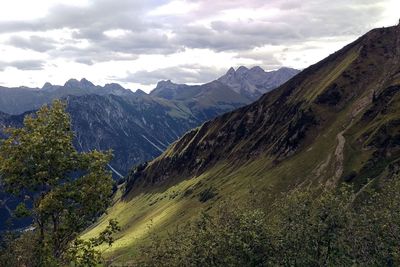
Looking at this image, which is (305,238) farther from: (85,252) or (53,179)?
(53,179)

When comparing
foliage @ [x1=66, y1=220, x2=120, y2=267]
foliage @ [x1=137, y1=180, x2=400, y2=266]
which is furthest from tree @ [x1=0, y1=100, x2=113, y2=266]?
foliage @ [x1=137, y1=180, x2=400, y2=266]

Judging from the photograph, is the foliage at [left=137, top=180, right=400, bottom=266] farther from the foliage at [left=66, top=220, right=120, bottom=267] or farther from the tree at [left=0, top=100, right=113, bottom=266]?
the tree at [left=0, top=100, right=113, bottom=266]

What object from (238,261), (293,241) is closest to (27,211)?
(238,261)

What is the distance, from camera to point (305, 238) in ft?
265

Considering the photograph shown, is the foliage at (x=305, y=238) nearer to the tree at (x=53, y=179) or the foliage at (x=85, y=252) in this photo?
the foliage at (x=85, y=252)

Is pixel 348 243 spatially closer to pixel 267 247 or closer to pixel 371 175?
pixel 267 247

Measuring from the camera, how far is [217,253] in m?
80.9

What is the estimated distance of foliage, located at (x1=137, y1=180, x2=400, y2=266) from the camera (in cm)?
7588

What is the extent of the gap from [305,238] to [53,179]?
59798mm

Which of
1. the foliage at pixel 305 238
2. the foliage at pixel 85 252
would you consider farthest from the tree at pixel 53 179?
the foliage at pixel 305 238

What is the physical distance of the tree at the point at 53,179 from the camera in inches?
1201

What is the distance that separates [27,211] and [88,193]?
4.19 m

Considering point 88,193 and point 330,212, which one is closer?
point 88,193

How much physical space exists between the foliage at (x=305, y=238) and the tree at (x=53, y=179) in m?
45.8
